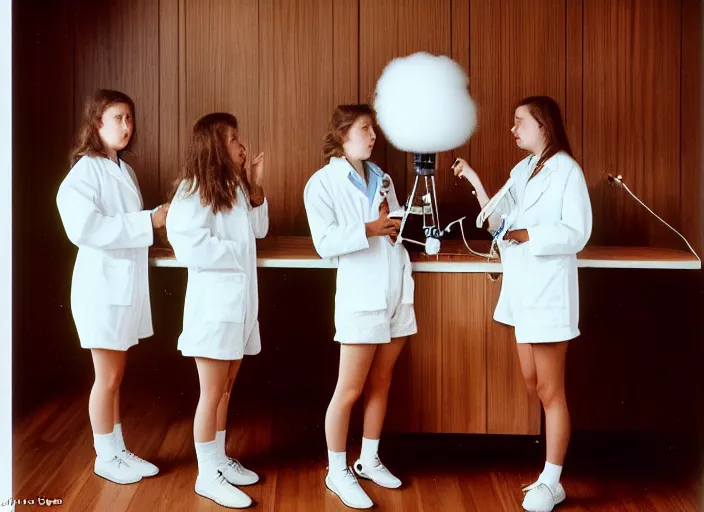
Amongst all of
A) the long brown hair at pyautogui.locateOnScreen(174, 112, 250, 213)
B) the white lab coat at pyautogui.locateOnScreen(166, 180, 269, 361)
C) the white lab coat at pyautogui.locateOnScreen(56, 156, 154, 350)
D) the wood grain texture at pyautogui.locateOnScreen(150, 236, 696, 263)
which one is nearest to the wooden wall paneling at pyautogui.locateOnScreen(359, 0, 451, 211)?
the wood grain texture at pyautogui.locateOnScreen(150, 236, 696, 263)

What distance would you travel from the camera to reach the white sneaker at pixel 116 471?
7.27 feet

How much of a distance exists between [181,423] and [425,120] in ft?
4.47

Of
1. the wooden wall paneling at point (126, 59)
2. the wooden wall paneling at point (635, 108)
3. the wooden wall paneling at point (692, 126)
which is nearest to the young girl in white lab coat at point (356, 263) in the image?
the wooden wall paneling at point (126, 59)

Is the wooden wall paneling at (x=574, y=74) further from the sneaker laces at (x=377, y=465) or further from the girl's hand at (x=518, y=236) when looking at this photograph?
the sneaker laces at (x=377, y=465)

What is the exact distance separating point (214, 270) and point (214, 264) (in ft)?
0.10

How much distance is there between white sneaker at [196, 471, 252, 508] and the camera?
82.4 inches

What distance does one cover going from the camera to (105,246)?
212 cm

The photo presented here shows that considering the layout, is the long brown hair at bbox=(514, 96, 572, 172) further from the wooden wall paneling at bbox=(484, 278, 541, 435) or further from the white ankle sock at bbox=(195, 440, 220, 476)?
the white ankle sock at bbox=(195, 440, 220, 476)

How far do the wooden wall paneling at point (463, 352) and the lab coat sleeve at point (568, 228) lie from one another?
0.24 m

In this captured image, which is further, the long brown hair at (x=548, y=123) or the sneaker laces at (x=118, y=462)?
the sneaker laces at (x=118, y=462)

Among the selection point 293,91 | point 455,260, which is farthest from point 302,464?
point 293,91

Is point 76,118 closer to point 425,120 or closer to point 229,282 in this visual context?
point 229,282

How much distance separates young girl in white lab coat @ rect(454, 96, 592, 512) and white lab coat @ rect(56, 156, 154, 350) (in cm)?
98

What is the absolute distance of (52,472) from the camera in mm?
2260
